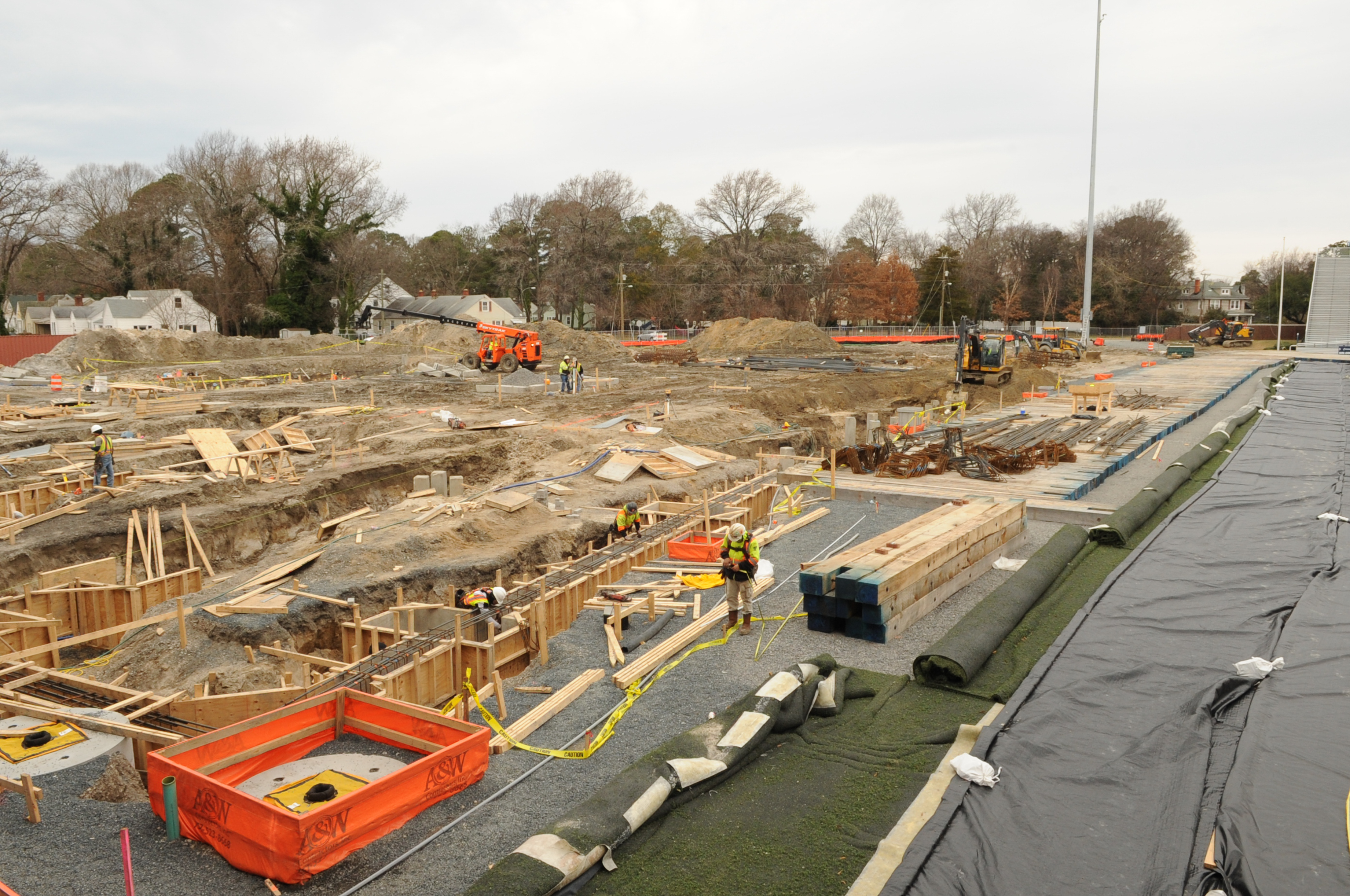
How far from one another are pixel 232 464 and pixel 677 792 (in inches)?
724

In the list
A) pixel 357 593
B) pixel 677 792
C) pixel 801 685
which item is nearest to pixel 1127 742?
pixel 801 685

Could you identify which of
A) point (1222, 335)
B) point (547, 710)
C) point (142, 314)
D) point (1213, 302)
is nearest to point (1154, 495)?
point (547, 710)

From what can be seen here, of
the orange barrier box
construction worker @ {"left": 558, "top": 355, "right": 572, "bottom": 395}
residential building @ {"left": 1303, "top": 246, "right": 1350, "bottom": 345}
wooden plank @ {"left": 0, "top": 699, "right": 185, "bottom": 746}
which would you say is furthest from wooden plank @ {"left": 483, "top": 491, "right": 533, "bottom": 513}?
residential building @ {"left": 1303, "top": 246, "right": 1350, "bottom": 345}

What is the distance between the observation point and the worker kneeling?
34.1 ft

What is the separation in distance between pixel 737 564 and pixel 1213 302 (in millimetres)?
125534

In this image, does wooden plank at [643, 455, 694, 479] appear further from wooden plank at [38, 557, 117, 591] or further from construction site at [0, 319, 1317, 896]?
wooden plank at [38, 557, 117, 591]

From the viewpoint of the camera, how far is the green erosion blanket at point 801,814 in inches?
217

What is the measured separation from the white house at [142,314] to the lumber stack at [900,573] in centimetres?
5718

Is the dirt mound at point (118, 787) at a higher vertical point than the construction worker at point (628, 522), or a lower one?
lower

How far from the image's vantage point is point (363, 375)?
42.4 metres

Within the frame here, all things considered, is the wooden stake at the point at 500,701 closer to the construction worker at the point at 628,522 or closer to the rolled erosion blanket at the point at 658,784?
the rolled erosion blanket at the point at 658,784

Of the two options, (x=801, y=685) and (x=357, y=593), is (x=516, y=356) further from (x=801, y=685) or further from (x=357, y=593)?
(x=801, y=685)

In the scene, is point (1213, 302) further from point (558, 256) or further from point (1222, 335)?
point (558, 256)

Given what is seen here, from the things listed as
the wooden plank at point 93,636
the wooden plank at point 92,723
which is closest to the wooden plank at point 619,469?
the wooden plank at point 93,636
